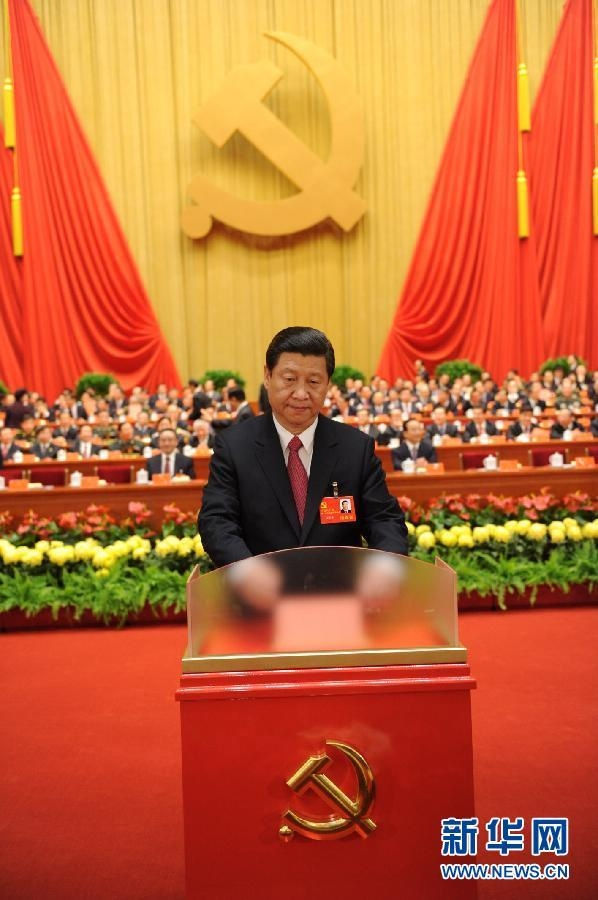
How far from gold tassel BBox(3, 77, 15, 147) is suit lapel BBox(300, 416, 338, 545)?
12.3 meters

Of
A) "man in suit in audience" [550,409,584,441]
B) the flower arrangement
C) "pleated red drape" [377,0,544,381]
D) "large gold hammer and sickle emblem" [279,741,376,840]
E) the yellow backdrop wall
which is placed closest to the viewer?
"large gold hammer and sickle emblem" [279,741,376,840]

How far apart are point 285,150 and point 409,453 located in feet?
25.3

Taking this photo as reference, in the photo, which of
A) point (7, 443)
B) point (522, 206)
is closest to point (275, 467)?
point (7, 443)

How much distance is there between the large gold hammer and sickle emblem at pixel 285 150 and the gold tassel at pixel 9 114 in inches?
105

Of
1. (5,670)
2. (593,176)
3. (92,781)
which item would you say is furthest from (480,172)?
(92,781)

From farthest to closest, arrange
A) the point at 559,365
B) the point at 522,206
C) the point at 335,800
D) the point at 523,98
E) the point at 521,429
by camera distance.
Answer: the point at 522,206, the point at 523,98, the point at 559,365, the point at 521,429, the point at 335,800

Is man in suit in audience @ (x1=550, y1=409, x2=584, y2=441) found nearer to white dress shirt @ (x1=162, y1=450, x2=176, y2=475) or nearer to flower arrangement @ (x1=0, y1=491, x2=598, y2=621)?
flower arrangement @ (x1=0, y1=491, x2=598, y2=621)

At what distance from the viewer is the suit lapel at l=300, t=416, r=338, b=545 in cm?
169

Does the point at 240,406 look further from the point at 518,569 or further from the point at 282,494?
the point at 282,494

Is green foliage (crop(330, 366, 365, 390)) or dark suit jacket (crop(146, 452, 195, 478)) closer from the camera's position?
dark suit jacket (crop(146, 452, 195, 478))

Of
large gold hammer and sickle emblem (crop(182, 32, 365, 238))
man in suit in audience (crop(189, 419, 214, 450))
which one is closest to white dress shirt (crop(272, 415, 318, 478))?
man in suit in audience (crop(189, 419, 214, 450))

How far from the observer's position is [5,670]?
3621 mm

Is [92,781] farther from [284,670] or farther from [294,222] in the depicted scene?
[294,222]

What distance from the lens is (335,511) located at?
169 cm
